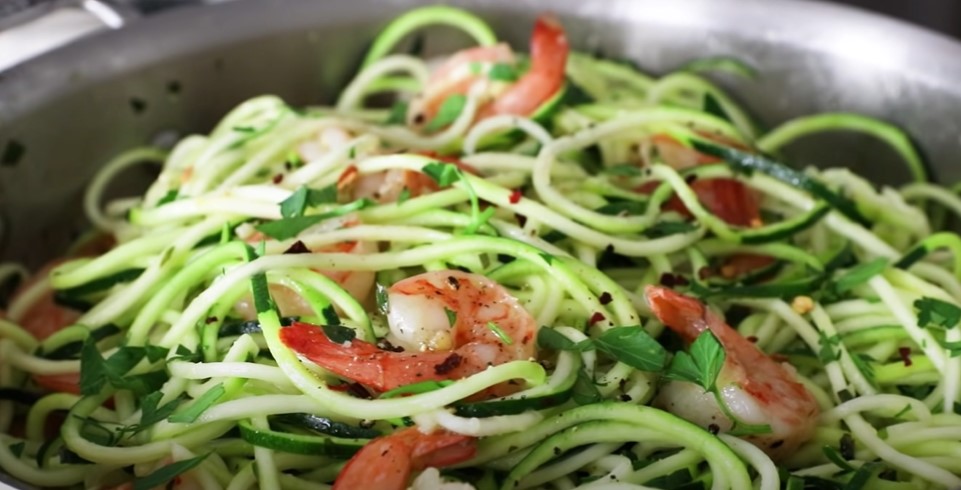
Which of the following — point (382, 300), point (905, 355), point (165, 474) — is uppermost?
point (382, 300)

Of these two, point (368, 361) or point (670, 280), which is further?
point (670, 280)

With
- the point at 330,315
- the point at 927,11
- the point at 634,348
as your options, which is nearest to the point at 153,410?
the point at 330,315

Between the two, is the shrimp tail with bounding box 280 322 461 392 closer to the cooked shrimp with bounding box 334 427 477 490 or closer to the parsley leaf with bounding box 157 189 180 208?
the cooked shrimp with bounding box 334 427 477 490

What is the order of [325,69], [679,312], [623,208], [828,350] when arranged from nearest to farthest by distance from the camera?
[679,312] → [828,350] → [623,208] → [325,69]

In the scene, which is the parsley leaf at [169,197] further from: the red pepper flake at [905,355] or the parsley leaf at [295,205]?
the red pepper flake at [905,355]

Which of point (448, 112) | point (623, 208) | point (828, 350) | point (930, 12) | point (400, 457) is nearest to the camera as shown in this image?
point (400, 457)

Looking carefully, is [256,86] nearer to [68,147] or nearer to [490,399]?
[68,147]

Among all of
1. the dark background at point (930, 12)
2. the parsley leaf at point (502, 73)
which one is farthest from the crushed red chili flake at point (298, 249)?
the dark background at point (930, 12)

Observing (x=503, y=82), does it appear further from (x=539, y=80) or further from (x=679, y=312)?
(x=679, y=312)
